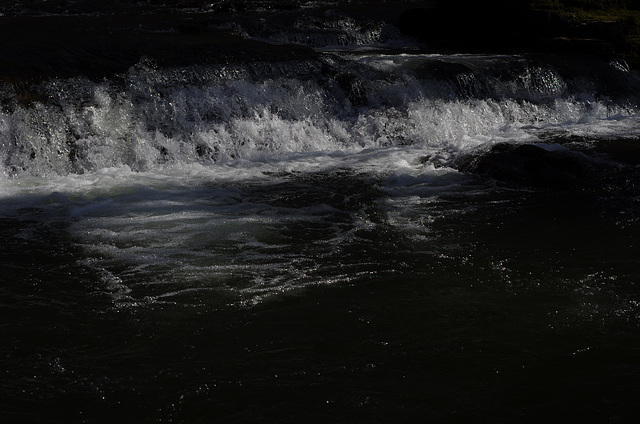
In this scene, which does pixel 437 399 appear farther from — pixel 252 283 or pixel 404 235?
pixel 404 235

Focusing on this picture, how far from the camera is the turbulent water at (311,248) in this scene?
3.63 meters

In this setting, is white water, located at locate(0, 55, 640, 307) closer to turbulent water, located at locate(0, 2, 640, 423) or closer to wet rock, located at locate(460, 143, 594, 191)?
turbulent water, located at locate(0, 2, 640, 423)

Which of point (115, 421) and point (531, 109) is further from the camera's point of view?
point (531, 109)

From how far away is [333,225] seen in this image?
6172 millimetres

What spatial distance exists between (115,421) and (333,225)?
3.12m

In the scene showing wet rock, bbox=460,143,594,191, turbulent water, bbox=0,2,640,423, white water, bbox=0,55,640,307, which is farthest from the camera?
wet rock, bbox=460,143,594,191

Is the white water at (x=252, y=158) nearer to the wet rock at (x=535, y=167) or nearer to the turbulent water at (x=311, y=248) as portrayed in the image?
the turbulent water at (x=311, y=248)

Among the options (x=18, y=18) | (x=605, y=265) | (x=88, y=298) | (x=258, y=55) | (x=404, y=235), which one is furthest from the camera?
(x=18, y=18)

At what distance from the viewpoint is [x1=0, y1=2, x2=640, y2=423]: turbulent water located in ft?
11.9

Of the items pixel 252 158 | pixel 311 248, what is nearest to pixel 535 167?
pixel 311 248

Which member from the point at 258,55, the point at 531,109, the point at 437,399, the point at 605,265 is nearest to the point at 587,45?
the point at 531,109

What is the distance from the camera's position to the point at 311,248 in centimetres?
557

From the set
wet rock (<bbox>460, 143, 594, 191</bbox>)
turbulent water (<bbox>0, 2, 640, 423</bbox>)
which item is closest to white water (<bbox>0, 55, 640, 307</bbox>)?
turbulent water (<bbox>0, 2, 640, 423</bbox>)

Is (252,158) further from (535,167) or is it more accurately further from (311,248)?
(311,248)
